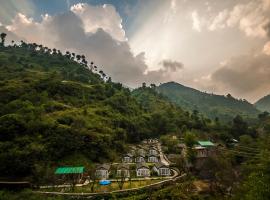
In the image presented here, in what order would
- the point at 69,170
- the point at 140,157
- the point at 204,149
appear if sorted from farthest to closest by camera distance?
the point at 204,149 → the point at 140,157 → the point at 69,170

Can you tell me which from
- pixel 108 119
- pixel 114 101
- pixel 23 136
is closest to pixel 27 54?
pixel 114 101

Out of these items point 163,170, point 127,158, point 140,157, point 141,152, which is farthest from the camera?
point 141,152

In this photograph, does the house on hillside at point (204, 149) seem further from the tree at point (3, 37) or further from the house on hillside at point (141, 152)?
the tree at point (3, 37)

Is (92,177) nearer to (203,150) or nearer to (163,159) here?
(163,159)

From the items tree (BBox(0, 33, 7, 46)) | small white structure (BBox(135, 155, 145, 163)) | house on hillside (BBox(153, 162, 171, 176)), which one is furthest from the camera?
tree (BBox(0, 33, 7, 46))

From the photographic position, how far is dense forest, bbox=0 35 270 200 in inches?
1971

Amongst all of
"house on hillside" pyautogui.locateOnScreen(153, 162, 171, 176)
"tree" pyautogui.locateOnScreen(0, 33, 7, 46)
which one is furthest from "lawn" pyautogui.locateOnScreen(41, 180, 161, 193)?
"tree" pyautogui.locateOnScreen(0, 33, 7, 46)

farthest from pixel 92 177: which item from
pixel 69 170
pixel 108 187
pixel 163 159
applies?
pixel 163 159

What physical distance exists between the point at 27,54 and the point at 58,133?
124752 mm

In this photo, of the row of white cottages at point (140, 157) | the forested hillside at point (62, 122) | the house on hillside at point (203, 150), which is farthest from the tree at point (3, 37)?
the house on hillside at point (203, 150)

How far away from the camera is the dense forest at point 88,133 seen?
50.1 m

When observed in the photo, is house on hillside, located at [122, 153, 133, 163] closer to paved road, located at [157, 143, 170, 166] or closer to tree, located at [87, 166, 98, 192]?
paved road, located at [157, 143, 170, 166]

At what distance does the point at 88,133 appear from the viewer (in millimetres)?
71438

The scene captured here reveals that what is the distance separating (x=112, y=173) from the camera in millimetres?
60656
